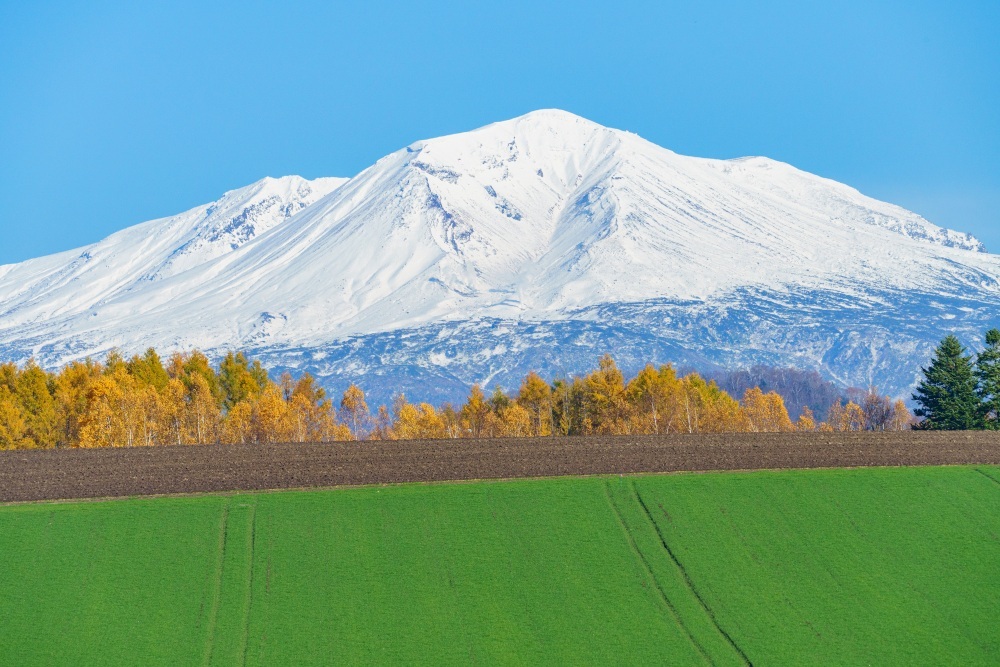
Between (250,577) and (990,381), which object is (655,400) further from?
(250,577)

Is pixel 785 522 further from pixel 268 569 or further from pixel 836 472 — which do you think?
pixel 268 569

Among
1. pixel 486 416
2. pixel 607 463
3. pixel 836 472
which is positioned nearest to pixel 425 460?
pixel 607 463

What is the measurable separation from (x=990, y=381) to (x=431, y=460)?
35.2 metres

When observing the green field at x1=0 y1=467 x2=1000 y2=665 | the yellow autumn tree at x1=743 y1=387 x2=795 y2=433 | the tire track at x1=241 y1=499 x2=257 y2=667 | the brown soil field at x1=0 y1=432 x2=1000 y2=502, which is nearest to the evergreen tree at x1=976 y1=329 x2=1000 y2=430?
the brown soil field at x1=0 y1=432 x2=1000 y2=502

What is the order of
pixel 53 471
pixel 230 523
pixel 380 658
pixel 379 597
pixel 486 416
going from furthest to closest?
pixel 486 416
pixel 53 471
pixel 230 523
pixel 379 597
pixel 380 658

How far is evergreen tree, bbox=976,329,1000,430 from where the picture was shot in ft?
→ 253

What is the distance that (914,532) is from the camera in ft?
171

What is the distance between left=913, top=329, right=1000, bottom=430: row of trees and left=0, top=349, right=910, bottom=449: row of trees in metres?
17.6

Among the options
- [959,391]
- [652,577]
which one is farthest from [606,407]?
[652,577]

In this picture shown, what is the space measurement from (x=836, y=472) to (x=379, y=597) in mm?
22108

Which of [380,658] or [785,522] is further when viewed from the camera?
[785,522]

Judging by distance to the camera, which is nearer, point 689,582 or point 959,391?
point 689,582

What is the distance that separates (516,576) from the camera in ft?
154

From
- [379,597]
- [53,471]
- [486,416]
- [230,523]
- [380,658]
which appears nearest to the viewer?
[380,658]
